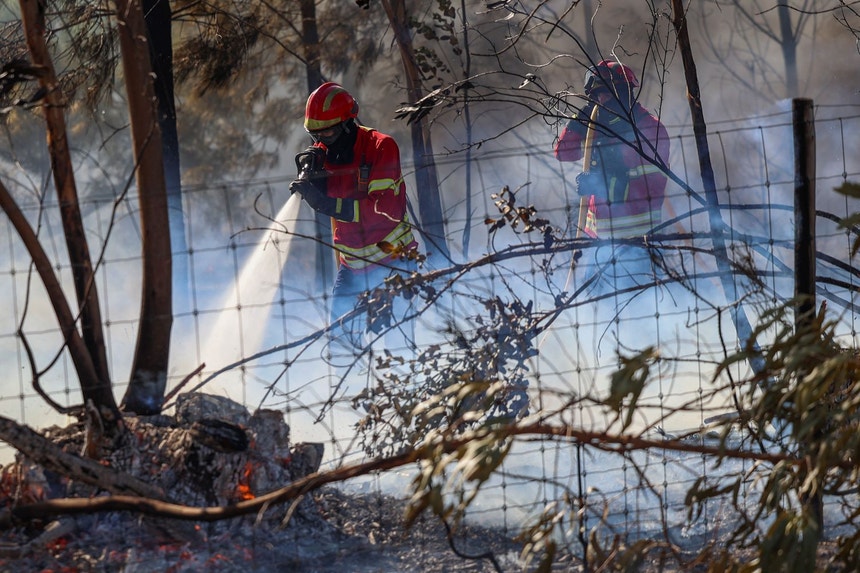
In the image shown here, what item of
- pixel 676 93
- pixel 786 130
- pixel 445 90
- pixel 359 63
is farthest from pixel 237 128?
pixel 445 90

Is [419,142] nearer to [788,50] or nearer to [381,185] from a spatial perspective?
[381,185]

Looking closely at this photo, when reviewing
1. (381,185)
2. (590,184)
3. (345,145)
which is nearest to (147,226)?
(381,185)

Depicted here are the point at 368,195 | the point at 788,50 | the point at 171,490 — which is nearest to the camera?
the point at 171,490

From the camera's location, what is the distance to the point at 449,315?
4.36 meters

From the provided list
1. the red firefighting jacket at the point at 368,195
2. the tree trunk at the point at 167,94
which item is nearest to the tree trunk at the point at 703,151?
the red firefighting jacket at the point at 368,195

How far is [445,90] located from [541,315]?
1161mm

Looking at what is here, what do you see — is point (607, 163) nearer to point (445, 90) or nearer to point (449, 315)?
point (445, 90)

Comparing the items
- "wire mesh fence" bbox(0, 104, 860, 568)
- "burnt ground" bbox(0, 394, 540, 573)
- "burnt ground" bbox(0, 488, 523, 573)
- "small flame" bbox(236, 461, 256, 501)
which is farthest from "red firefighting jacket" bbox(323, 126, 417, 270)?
"burnt ground" bbox(0, 488, 523, 573)

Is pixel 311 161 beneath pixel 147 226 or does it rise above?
above

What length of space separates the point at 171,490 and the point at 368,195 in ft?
→ 7.11

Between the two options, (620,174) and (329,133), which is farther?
(620,174)

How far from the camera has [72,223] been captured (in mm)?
4008

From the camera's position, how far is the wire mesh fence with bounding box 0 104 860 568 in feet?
12.1

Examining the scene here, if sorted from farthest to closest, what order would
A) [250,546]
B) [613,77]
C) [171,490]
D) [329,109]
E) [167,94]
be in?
1. [167,94]
2. [613,77]
3. [329,109]
4. [171,490]
5. [250,546]
